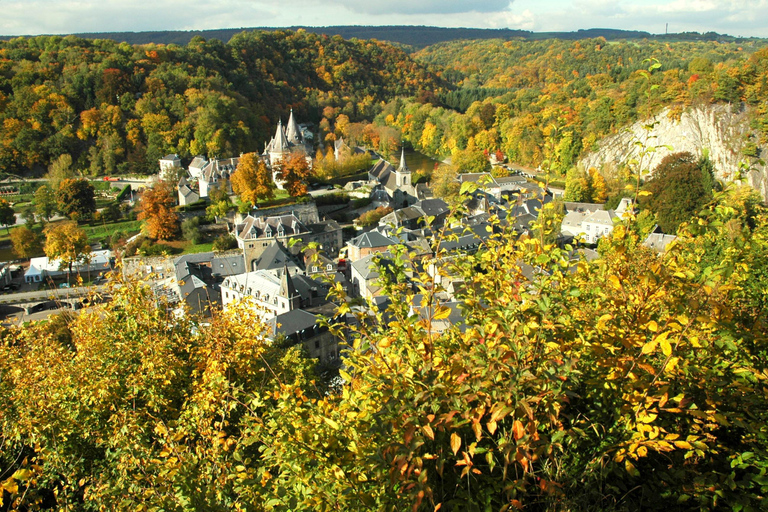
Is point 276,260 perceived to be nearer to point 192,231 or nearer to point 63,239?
point 192,231

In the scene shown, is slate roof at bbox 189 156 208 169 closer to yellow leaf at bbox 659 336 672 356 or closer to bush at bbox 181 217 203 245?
bush at bbox 181 217 203 245

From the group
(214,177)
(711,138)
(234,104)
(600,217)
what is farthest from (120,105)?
(711,138)

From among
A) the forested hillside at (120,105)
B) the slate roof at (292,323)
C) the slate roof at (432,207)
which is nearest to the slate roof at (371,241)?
the slate roof at (432,207)

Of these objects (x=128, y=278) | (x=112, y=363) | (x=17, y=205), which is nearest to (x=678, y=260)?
(x=112, y=363)

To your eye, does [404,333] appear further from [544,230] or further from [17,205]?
[17,205]

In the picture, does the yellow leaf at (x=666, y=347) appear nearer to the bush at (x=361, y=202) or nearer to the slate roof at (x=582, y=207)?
the slate roof at (x=582, y=207)

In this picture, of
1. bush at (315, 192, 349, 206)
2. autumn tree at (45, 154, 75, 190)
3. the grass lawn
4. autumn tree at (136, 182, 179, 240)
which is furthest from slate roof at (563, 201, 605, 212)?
autumn tree at (45, 154, 75, 190)

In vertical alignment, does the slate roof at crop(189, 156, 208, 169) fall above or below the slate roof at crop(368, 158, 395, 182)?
above
